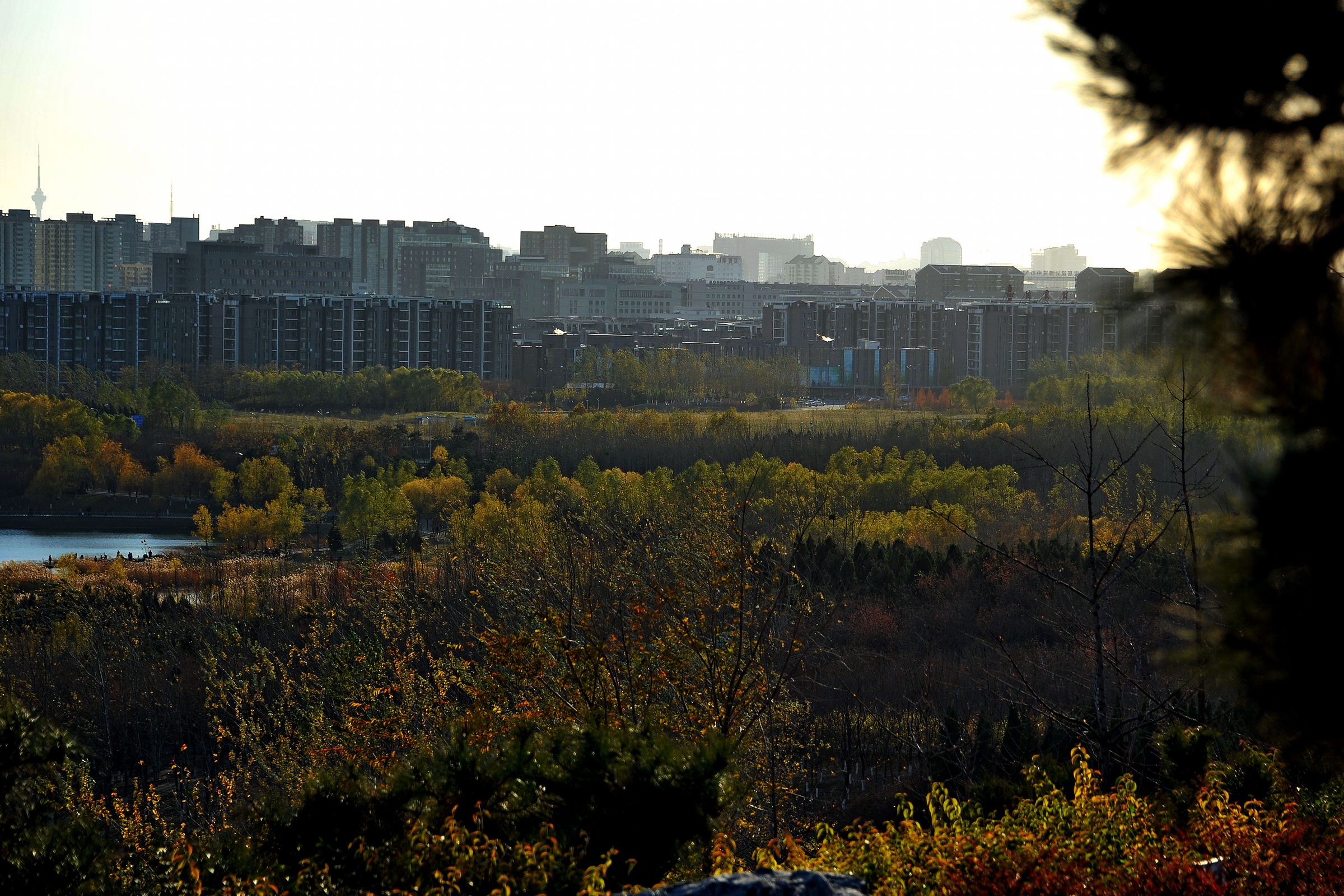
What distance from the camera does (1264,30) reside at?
8.00 feet

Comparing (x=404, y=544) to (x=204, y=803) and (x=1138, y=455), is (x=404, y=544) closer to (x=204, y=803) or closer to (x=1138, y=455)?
(x=204, y=803)

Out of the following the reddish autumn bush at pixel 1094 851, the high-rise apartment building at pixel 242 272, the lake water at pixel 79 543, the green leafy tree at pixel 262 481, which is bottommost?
the lake water at pixel 79 543

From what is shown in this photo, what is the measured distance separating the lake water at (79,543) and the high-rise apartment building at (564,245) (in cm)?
9996

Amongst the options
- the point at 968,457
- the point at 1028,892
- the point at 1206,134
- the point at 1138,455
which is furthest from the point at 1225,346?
the point at 968,457

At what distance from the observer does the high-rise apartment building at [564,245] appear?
137375 mm

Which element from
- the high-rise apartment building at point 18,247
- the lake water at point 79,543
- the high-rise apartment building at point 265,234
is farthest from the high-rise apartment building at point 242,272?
the lake water at point 79,543

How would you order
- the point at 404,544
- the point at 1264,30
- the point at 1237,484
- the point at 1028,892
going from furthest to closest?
1. the point at 404,544
2. the point at 1028,892
3. the point at 1237,484
4. the point at 1264,30

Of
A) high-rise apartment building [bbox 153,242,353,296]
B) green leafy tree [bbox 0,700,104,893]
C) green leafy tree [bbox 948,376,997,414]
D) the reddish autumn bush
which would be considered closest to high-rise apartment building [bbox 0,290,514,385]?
high-rise apartment building [bbox 153,242,353,296]

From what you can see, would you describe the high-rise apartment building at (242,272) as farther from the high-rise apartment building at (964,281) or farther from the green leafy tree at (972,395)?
the high-rise apartment building at (964,281)

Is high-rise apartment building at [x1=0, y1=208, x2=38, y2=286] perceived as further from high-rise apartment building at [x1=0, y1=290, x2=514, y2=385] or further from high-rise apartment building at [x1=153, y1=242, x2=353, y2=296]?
high-rise apartment building at [x1=0, y1=290, x2=514, y2=385]

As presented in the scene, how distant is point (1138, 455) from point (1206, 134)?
114ft

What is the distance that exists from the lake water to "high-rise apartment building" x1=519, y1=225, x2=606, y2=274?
9996cm

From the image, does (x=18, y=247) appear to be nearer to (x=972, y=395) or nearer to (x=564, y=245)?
(x=564, y=245)

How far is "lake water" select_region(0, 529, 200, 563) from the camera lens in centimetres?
3472
